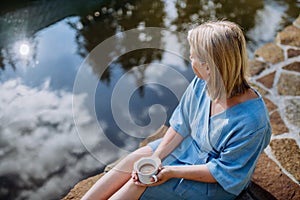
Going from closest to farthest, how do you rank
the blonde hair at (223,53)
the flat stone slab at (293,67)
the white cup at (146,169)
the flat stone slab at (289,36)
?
the blonde hair at (223,53)
the white cup at (146,169)
the flat stone slab at (293,67)
the flat stone slab at (289,36)

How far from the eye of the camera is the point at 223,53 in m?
1.35

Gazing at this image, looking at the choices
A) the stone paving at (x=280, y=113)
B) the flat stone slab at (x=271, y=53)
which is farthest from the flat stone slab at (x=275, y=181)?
the flat stone slab at (x=271, y=53)

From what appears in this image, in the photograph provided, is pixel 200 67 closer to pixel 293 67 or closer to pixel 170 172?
pixel 170 172

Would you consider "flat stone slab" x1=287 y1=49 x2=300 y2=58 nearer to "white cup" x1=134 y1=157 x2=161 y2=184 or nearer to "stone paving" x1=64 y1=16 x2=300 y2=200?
"stone paving" x1=64 y1=16 x2=300 y2=200

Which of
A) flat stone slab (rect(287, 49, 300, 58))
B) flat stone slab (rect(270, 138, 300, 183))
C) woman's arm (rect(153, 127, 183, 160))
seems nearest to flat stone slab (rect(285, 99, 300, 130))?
flat stone slab (rect(270, 138, 300, 183))

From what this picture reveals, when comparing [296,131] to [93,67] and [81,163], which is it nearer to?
[81,163]

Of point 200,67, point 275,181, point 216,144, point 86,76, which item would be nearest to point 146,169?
point 216,144

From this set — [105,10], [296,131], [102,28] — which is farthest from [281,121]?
[105,10]

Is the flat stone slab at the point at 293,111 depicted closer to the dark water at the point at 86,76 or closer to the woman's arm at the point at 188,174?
the dark water at the point at 86,76

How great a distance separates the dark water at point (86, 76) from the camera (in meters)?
2.39

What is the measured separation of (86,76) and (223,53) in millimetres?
2043

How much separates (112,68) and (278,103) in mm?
1652

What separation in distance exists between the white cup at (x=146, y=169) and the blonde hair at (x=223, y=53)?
0.46 m

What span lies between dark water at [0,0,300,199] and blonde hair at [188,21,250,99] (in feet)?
4.01
